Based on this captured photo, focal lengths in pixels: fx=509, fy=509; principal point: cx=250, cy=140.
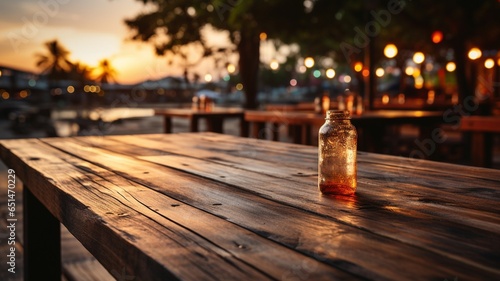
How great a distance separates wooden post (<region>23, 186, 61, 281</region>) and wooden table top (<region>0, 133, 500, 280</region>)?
0.62 meters

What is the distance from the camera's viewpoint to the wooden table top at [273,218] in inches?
33.3

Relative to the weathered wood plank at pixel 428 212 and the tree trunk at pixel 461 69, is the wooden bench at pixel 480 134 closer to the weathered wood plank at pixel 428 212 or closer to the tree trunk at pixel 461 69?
the weathered wood plank at pixel 428 212

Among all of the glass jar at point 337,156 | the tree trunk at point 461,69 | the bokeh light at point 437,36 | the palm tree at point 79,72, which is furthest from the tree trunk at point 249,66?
the palm tree at point 79,72

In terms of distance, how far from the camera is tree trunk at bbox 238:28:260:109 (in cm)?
1452

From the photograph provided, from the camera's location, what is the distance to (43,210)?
2.80 m

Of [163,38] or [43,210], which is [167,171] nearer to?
[43,210]

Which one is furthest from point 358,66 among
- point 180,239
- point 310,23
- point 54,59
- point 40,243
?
point 54,59

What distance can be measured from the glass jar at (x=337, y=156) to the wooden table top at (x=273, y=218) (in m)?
0.05

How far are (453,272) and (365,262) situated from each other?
0.14 meters

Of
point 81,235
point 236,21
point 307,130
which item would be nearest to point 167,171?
point 81,235

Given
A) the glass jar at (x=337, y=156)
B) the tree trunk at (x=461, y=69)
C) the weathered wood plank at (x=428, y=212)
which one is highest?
the tree trunk at (x=461, y=69)

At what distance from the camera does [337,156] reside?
152cm

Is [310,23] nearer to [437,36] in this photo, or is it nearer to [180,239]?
[437,36]

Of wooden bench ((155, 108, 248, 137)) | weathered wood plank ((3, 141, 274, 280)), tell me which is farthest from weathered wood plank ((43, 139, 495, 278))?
wooden bench ((155, 108, 248, 137))
